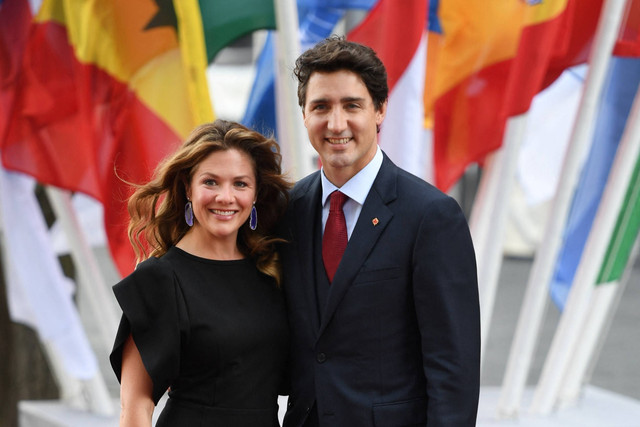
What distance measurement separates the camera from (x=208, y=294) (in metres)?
2.73

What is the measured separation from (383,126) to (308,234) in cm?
257

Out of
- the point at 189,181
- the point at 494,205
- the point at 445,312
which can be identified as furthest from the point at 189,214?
the point at 494,205

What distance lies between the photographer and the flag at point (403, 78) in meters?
5.07

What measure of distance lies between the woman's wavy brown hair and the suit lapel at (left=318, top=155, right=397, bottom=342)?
31 cm

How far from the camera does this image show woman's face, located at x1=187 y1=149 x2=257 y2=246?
2.74 m

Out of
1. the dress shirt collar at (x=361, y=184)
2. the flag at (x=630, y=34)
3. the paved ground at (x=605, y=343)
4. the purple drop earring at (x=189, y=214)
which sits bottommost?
the paved ground at (x=605, y=343)

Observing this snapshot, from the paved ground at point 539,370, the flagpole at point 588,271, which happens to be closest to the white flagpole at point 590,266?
the flagpole at point 588,271

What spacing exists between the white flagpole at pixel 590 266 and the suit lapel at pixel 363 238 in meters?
3.27

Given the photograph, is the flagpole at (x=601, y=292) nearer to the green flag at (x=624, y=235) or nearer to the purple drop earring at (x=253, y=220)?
the green flag at (x=624, y=235)

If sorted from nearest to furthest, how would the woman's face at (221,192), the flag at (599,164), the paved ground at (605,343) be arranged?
the woman's face at (221,192) < the flag at (599,164) < the paved ground at (605,343)

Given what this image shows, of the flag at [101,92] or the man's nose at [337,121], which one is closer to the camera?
the man's nose at [337,121]

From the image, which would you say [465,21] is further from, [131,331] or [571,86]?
[131,331]

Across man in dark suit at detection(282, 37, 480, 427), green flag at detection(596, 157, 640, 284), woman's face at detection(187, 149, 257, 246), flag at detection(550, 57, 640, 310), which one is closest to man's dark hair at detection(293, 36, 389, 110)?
man in dark suit at detection(282, 37, 480, 427)

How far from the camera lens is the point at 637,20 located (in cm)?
547
